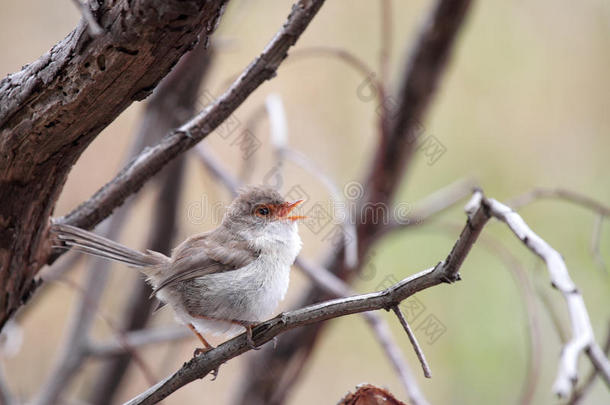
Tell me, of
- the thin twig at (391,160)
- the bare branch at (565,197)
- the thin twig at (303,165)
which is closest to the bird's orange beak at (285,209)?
the thin twig at (303,165)

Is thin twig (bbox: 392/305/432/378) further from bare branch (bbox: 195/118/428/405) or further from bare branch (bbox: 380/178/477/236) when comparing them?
bare branch (bbox: 380/178/477/236)

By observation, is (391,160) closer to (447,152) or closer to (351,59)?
(351,59)

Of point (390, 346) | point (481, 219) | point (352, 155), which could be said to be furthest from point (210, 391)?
point (481, 219)

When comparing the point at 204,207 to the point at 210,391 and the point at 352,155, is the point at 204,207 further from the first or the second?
the point at 210,391

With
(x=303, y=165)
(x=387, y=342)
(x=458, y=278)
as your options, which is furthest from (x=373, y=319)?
(x=458, y=278)

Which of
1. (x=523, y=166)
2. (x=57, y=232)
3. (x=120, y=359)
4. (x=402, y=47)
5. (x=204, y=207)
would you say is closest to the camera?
(x=57, y=232)
